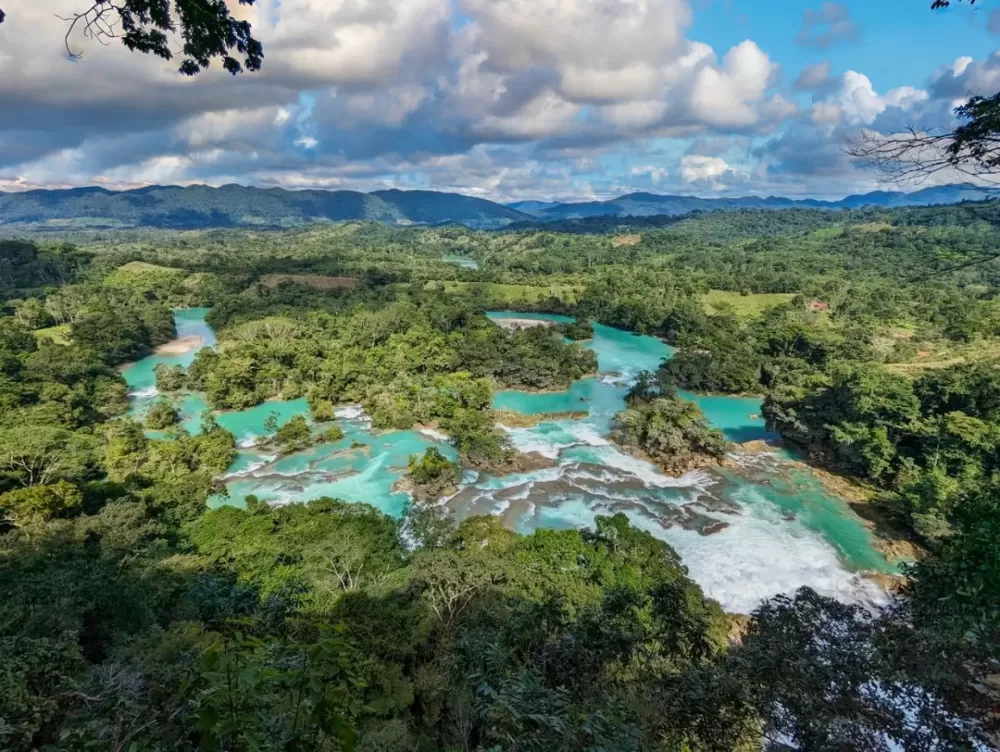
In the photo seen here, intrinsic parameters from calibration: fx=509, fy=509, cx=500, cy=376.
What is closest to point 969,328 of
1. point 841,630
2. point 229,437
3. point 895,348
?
point 895,348

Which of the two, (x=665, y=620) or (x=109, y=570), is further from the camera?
(x=109, y=570)

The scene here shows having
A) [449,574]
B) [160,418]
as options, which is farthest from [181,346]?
[449,574]

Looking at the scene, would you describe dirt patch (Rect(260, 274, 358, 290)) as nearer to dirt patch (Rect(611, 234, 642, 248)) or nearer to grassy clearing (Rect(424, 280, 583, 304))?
grassy clearing (Rect(424, 280, 583, 304))

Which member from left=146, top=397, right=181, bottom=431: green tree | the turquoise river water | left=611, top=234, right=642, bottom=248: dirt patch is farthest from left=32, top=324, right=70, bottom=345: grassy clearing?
left=611, top=234, right=642, bottom=248: dirt patch

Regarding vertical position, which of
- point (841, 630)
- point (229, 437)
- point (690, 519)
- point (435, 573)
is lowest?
point (690, 519)

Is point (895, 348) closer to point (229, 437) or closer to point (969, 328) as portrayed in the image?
point (969, 328)

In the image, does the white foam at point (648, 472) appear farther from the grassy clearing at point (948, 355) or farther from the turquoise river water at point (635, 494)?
the grassy clearing at point (948, 355)
